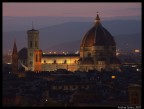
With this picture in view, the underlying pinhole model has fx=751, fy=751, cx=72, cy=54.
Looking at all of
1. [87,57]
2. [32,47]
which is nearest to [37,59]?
[32,47]

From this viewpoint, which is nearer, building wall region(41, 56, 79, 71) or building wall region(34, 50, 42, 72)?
building wall region(41, 56, 79, 71)

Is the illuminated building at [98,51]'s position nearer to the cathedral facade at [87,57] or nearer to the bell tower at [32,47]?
the cathedral facade at [87,57]

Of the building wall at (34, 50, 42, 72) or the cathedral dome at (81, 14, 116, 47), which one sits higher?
the cathedral dome at (81, 14, 116, 47)

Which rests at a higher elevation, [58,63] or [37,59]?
[37,59]

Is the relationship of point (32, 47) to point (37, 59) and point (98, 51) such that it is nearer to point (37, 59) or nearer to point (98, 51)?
point (37, 59)

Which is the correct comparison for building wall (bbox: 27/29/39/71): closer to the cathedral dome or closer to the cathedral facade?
the cathedral facade

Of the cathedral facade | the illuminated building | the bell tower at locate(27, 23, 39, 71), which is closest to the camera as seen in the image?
the illuminated building

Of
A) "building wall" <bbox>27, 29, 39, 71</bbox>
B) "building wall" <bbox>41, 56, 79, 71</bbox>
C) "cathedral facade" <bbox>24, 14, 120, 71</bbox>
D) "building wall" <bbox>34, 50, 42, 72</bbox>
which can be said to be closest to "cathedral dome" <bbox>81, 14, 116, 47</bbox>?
"cathedral facade" <bbox>24, 14, 120, 71</bbox>
